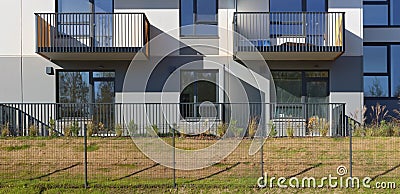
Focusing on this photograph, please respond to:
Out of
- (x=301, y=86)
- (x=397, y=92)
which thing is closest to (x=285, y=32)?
A: (x=301, y=86)

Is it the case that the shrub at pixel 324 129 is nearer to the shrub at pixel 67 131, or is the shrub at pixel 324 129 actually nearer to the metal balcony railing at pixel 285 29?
the metal balcony railing at pixel 285 29

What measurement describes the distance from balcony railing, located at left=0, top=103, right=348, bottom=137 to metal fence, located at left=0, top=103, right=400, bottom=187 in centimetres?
4

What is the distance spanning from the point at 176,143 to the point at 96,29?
5.69 metres

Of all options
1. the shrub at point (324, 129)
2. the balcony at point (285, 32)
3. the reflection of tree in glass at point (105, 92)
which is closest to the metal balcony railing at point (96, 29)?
the reflection of tree in glass at point (105, 92)

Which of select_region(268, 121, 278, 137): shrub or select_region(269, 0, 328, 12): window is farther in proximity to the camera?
select_region(269, 0, 328, 12): window

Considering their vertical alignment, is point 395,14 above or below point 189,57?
above

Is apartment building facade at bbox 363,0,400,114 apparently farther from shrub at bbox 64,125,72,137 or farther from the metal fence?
shrub at bbox 64,125,72,137

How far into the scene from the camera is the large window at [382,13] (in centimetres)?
1789

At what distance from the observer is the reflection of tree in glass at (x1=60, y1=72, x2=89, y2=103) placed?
1656cm

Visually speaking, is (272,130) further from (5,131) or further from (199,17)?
(5,131)

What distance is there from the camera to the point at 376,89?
58.5ft

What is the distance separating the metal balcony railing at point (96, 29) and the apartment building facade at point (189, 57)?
0.04m

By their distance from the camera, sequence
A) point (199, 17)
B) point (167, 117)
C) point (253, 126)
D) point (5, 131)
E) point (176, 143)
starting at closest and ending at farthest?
point (176, 143), point (5, 131), point (253, 126), point (167, 117), point (199, 17)

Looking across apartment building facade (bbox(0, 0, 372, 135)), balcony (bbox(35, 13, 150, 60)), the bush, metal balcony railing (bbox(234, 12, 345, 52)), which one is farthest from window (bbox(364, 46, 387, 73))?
the bush
